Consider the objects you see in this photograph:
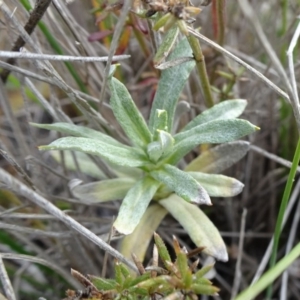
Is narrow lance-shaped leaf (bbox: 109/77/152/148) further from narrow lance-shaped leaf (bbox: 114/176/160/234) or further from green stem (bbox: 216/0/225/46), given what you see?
green stem (bbox: 216/0/225/46)

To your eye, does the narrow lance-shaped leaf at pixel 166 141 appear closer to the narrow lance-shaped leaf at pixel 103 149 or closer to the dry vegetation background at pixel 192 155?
the narrow lance-shaped leaf at pixel 103 149

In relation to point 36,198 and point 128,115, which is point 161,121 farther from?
point 36,198

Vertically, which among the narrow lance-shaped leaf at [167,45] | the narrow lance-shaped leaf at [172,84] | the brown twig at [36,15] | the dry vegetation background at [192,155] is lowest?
the dry vegetation background at [192,155]

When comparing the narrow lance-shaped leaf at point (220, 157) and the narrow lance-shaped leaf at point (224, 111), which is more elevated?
the narrow lance-shaped leaf at point (224, 111)

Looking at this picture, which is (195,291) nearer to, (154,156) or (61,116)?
(154,156)

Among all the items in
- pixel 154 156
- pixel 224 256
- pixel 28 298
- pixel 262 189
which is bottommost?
pixel 28 298

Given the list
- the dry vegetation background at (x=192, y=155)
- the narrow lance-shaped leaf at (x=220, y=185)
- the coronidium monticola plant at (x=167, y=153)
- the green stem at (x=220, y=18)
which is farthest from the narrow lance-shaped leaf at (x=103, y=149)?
the green stem at (x=220, y=18)

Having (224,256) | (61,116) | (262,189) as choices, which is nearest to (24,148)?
(61,116)

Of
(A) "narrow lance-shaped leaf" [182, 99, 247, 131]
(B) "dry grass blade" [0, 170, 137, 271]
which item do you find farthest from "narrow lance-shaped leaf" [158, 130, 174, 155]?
(B) "dry grass blade" [0, 170, 137, 271]
